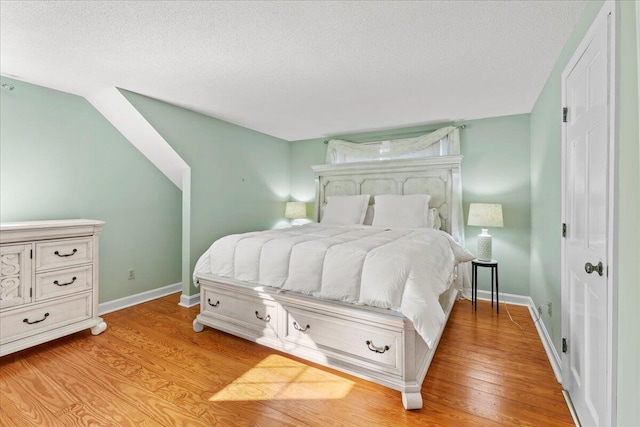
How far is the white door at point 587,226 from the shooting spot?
1.22 m

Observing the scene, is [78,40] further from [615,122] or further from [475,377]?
[475,377]

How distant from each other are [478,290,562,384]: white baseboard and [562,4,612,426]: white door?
0.64 ft

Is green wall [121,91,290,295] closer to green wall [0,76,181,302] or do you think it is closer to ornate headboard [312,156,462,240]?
green wall [0,76,181,302]

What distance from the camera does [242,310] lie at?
8.11ft

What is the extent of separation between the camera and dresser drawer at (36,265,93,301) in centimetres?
233

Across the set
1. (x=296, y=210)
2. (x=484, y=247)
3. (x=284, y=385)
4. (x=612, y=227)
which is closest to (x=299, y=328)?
(x=284, y=385)

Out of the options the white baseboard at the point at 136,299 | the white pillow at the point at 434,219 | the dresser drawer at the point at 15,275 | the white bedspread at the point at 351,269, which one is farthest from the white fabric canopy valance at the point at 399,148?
the dresser drawer at the point at 15,275

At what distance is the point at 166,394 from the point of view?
70.8 inches

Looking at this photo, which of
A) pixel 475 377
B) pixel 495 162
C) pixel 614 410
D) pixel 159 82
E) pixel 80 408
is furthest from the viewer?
pixel 495 162

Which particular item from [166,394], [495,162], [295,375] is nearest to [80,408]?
[166,394]

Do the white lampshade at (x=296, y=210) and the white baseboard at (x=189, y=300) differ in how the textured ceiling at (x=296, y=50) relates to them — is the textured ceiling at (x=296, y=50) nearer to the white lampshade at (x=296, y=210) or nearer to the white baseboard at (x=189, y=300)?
the white lampshade at (x=296, y=210)

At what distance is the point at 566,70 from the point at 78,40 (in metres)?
3.17

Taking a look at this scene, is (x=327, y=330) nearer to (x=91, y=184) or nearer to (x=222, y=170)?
(x=222, y=170)

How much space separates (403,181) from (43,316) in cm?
400
